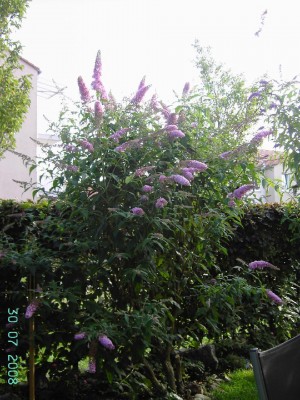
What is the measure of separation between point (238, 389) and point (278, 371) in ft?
8.50

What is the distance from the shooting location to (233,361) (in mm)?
4727

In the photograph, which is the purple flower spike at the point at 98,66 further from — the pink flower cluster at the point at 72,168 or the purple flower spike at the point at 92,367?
the purple flower spike at the point at 92,367

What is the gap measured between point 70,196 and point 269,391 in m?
1.91

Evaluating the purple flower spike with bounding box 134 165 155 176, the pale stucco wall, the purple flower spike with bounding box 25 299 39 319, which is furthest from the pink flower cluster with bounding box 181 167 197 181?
the pale stucco wall

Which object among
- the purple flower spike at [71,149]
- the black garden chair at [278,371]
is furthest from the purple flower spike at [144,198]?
the black garden chair at [278,371]

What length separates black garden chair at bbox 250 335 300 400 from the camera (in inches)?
62.0

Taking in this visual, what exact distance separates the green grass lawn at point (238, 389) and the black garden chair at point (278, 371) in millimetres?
2288

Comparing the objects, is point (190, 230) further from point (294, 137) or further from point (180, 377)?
point (180, 377)

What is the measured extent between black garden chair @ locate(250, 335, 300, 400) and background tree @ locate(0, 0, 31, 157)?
8108 mm

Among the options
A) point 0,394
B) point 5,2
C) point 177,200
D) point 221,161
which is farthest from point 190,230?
point 5,2

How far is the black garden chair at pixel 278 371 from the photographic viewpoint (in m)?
1.58

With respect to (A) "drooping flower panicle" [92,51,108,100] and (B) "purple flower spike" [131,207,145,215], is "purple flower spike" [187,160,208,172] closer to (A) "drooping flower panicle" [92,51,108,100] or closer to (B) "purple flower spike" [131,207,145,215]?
(B) "purple flower spike" [131,207,145,215]

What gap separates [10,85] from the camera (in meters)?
9.60

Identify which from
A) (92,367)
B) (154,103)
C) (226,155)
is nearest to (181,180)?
(226,155)
